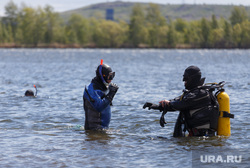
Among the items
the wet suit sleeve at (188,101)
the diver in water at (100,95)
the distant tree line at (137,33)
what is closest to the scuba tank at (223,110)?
the wet suit sleeve at (188,101)

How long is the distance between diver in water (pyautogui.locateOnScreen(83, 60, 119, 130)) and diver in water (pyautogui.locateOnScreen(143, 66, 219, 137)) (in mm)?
1093

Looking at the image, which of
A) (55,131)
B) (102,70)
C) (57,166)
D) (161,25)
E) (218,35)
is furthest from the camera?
(161,25)

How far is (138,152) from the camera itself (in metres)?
10.1

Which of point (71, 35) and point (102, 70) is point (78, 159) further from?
point (71, 35)

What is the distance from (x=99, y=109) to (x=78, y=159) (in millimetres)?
1908

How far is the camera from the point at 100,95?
35.9 ft

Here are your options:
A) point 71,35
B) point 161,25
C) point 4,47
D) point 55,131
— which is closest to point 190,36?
point 161,25

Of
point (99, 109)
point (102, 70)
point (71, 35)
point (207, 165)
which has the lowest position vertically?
point (207, 165)

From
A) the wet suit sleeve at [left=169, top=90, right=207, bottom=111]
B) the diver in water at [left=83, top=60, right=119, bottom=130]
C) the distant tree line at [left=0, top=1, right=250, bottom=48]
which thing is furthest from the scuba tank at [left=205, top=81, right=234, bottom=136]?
the distant tree line at [left=0, top=1, right=250, bottom=48]

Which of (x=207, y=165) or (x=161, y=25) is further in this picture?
(x=161, y=25)

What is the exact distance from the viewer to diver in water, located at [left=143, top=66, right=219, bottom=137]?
33.2ft

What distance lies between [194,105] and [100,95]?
8.01ft

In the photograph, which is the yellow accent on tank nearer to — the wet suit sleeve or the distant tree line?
the wet suit sleeve

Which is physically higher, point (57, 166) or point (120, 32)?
point (120, 32)
